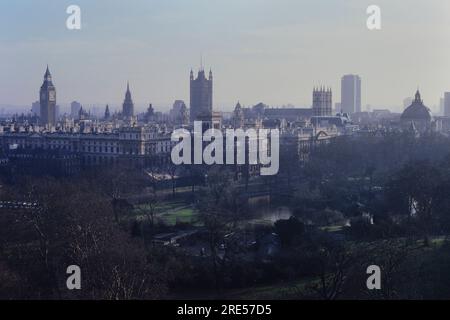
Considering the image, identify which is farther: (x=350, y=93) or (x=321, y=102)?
(x=350, y=93)

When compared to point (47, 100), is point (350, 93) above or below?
above

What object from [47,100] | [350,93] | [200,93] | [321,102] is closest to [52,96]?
[47,100]

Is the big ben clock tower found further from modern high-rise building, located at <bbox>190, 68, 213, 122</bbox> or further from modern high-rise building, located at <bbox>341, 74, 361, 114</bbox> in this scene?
modern high-rise building, located at <bbox>341, 74, 361, 114</bbox>

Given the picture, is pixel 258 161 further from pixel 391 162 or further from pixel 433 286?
pixel 433 286

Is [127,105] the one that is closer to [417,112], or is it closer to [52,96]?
[52,96]

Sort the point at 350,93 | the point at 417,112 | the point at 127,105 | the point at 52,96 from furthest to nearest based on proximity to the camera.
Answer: the point at 350,93
the point at 127,105
the point at 52,96
the point at 417,112

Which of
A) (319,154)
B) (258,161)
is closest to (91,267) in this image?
(258,161)
